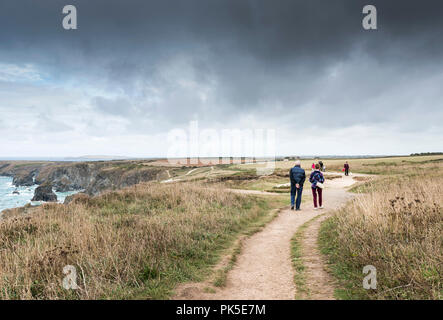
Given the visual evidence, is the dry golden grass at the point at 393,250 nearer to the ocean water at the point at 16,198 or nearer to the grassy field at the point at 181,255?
the grassy field at the point at 181,255

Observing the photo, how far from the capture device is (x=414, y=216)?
7121mm

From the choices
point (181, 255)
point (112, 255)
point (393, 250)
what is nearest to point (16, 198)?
point (112, 255)

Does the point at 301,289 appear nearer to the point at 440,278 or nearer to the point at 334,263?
the point at 334,263

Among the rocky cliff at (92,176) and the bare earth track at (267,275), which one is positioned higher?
the bare earth track at (267,275)

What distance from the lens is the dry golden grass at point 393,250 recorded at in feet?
14.7

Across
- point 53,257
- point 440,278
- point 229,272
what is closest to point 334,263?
point 440,278

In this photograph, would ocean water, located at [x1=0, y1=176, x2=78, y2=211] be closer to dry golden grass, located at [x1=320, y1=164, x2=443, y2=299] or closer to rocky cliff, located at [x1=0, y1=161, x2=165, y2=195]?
rocky cliff, located at [x1=0, y1=161, x2=165, y2=195]

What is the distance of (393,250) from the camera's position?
5.43 metres

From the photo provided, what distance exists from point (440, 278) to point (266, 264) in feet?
12.7

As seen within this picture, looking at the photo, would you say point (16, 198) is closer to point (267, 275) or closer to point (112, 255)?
point (112, 255)

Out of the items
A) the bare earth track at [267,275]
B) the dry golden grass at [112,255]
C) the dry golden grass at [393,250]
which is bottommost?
the bare earth track at [267,275]

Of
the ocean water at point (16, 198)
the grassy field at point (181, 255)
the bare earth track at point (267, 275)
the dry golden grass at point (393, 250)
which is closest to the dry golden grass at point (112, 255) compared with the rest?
the grassy field at point (181, 255)

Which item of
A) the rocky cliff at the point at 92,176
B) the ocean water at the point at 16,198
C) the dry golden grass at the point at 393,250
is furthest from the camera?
the rocky cliff at the point at 92,176

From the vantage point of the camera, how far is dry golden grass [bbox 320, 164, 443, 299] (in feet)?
14.7
